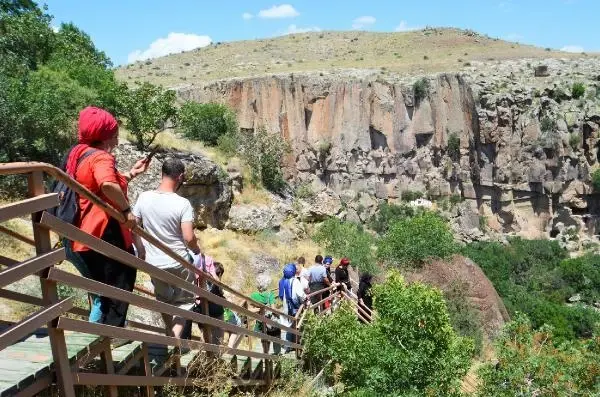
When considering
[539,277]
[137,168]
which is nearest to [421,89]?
[539,277]

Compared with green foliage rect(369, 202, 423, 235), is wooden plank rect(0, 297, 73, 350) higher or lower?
higher

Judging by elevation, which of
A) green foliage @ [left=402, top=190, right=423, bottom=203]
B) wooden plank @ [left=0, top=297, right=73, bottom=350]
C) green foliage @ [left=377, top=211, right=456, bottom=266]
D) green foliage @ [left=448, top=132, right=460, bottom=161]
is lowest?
green foliage @ [left=402, top=190, right=423, bottom=203]

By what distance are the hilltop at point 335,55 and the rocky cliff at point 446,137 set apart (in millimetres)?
5524

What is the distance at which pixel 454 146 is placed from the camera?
195ft

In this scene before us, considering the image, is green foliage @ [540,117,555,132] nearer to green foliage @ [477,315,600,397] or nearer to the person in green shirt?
green foliage @ [477,315,600,397]

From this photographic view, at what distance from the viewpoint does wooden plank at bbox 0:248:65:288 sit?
2599 millimetres

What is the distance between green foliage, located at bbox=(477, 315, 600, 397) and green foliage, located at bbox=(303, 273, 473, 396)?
593mm

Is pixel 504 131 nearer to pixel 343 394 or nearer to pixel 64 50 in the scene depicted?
pixel 64 50

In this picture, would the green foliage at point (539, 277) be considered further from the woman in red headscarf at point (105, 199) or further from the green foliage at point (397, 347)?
the woman in red headscarf at point (105, 199)

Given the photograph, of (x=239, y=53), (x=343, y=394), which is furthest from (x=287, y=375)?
(x=239, y=53)

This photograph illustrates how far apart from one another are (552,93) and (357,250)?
1749 inches

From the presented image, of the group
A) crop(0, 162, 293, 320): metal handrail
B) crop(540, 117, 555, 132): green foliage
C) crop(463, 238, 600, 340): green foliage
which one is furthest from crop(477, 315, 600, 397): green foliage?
crop(540, 117, 555, 132): green foliage

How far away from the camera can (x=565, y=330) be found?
31.4 m

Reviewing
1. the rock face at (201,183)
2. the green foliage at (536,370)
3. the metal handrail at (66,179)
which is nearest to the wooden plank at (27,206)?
the metal handrail at (66,179)
